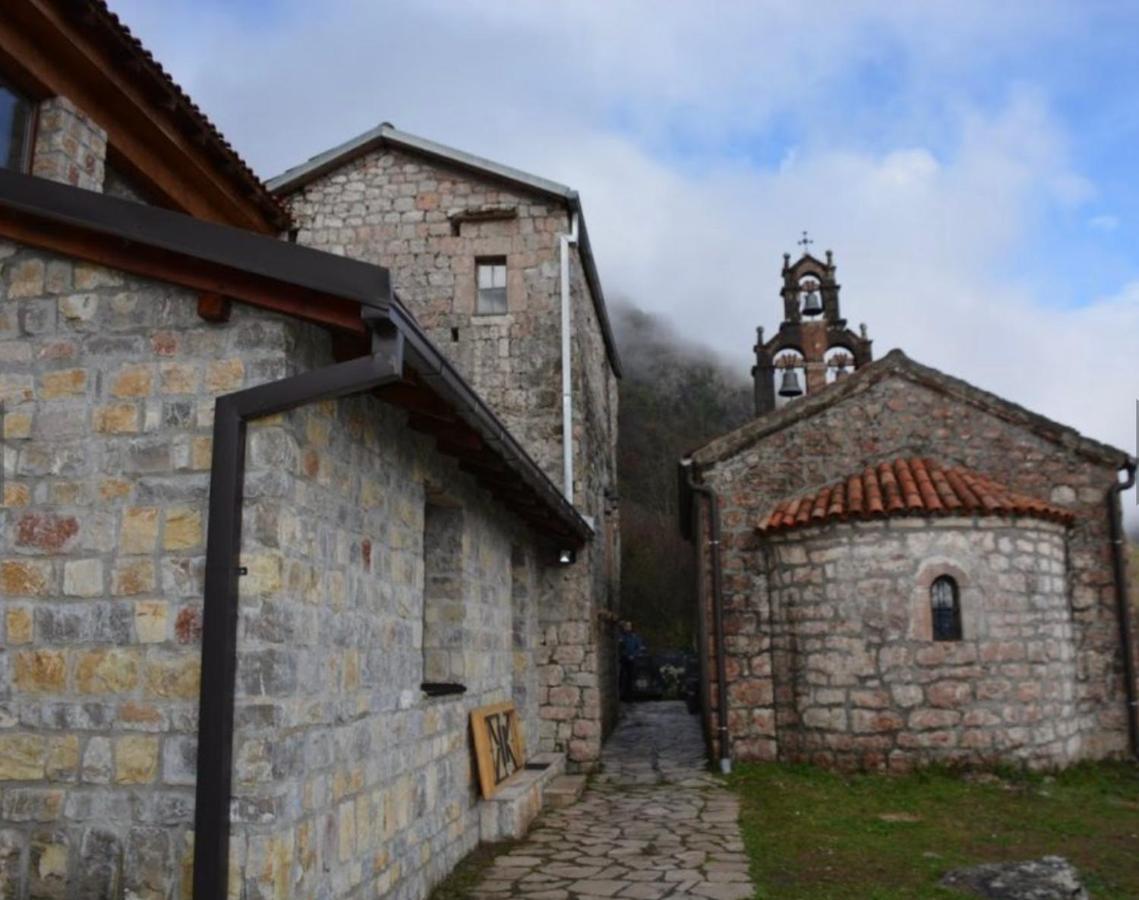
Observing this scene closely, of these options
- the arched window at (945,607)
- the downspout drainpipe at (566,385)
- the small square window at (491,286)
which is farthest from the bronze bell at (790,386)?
the arched window at (945,607)

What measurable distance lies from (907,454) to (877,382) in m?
0.85

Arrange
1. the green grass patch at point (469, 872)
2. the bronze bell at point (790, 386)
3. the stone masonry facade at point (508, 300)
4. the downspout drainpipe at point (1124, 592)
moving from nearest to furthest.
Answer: the green grass patch at point (469, 872) < the downspout drainpipe at point (1124, 592) < the stone masonry facade at point (508, 300) < the bronze bell at point (790, 386)

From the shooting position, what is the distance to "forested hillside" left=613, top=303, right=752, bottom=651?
3066 cm

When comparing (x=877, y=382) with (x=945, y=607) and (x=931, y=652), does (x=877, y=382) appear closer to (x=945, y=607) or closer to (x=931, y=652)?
(x=945, y=607)

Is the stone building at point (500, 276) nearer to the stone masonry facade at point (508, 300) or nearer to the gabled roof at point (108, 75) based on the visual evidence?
the stone masonry facade at point (508, 300)

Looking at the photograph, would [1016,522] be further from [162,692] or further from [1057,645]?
[162,692]

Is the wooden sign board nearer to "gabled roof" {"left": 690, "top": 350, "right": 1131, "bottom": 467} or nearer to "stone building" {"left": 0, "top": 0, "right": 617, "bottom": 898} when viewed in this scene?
"stone building" {"left": 0, "top": 0, "right": 617, "bottom": 898}

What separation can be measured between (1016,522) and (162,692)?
325 inches

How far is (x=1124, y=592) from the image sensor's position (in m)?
10.4

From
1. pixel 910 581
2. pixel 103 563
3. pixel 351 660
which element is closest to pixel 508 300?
pixel 910 581

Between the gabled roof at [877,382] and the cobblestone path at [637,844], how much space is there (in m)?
3.45

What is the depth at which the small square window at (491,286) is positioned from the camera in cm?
1182

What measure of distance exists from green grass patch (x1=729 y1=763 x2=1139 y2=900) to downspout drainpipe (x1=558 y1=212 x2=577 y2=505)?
364cm

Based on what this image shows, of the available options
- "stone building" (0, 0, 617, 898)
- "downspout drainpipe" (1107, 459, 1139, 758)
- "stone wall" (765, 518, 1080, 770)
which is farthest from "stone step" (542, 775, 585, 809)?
"downspout drainpipe" (1107, 459, 1139, 758)
